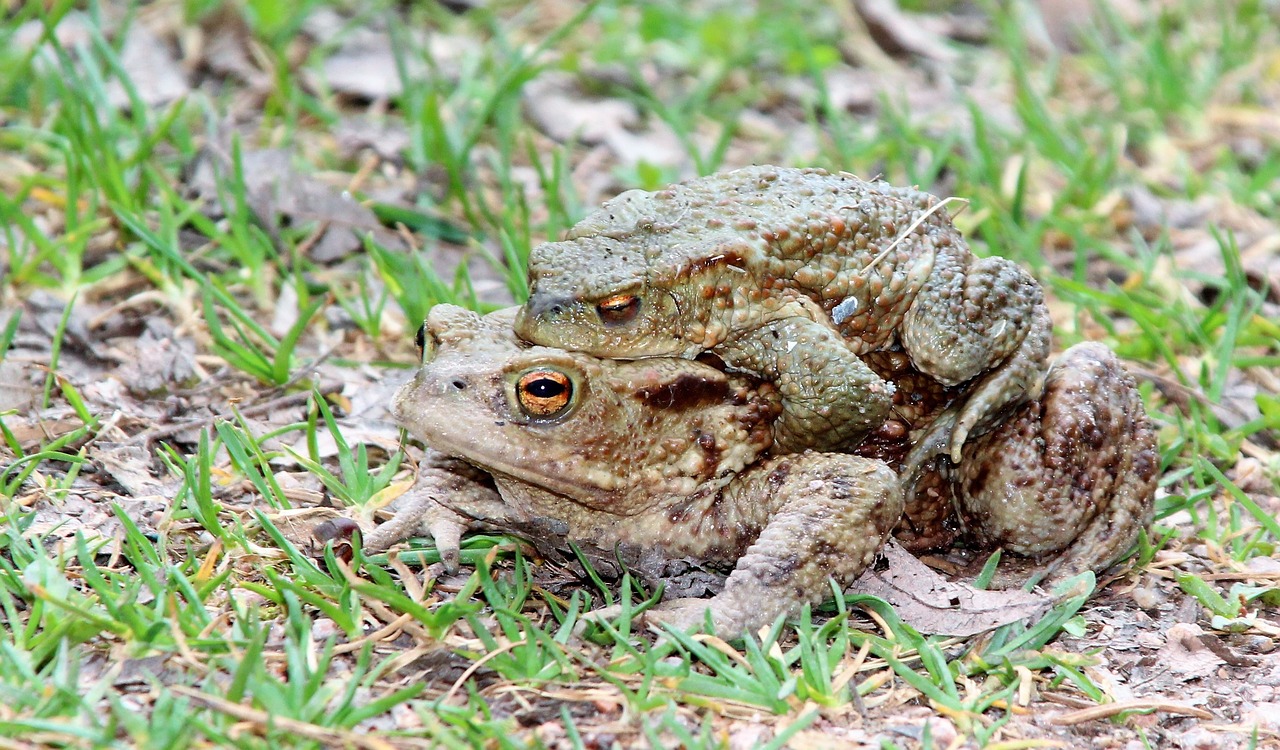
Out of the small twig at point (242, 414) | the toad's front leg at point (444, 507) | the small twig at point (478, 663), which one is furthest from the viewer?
the small twig at point (242, 414)

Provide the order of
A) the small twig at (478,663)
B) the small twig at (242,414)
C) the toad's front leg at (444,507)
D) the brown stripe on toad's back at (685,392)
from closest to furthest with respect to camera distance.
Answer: the small twig at (478,663) < the brown stripe on toad's back at (685,392) < the toad's front leg at (444,507) < the small twig at (242,414)

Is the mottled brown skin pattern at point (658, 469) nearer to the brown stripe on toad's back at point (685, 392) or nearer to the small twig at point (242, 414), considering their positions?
the brown stripe on toad's back at point (685, 392)

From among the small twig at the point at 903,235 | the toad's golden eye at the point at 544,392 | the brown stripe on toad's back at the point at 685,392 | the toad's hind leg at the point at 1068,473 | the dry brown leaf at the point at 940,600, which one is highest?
the small twig at the point at 903,235

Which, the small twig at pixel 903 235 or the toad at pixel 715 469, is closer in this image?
the toad at pixel 715 469

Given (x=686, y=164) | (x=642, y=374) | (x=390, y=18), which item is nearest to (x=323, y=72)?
(x=390, y=18)

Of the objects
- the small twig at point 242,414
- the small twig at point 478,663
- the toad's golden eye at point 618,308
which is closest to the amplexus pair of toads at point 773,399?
the toad's golden eye at point 618,308

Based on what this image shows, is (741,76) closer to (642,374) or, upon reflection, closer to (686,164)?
(686,164)
